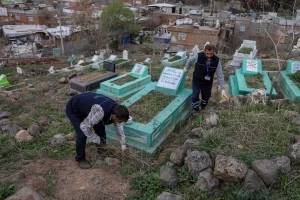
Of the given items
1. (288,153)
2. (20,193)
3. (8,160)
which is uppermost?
(288,153)

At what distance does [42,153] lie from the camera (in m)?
4.52

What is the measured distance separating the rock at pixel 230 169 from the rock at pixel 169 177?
0.52m

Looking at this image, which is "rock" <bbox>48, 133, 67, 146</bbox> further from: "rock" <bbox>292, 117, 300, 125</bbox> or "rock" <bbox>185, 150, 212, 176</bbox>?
"rock" <bbox>292, 117, 300, 125</bbox>

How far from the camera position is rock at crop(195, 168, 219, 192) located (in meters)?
3.19

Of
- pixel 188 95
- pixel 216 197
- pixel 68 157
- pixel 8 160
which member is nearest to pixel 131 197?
pixel 216 197

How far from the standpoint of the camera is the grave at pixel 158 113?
4.52m

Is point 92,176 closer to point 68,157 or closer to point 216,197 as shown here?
point 68,157

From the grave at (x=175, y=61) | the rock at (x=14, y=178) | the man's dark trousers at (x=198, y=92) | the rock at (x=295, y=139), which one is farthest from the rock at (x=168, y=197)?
the grave at (x=175, y=61)

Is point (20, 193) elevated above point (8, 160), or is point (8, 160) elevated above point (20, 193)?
point (20, 193)

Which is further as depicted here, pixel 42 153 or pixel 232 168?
pixel 42 153

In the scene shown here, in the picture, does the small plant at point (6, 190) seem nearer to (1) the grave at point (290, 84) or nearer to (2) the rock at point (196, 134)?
(2) the rock at point (196, 134)

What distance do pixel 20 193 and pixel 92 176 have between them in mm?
1028

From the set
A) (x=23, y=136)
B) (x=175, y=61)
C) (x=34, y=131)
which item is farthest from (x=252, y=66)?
(x=23, y=136)

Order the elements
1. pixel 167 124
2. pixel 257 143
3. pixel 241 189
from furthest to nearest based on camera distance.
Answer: pixel 167 124 < pixel 257 143 < pixel 241 189
